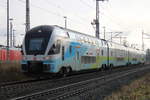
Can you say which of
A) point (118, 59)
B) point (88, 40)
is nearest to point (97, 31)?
point (118, 59)

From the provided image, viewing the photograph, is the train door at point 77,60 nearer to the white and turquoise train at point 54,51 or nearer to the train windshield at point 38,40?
the white and turquoise train at point 54,51

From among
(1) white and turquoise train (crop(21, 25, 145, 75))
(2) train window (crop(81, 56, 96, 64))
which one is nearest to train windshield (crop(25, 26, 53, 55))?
(1) white and turquoise train (crop(21, 25, 145, 75))

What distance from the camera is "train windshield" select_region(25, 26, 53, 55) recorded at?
15.1 m

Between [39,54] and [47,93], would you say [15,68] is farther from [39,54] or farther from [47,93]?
[47,93]

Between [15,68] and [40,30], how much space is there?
437 cm

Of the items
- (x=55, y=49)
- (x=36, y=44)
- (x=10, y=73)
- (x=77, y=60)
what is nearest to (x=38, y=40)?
(x=36, y=44)

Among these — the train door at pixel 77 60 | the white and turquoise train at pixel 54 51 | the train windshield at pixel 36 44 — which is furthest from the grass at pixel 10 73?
the train door at pixel 77 60

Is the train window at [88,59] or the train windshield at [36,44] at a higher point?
the train windshield at [36,44]

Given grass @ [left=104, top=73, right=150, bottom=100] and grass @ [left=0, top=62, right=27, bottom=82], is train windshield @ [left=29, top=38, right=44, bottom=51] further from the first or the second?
grass @ [left=104, top=73, right=150, bottom=100]

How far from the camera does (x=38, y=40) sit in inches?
608

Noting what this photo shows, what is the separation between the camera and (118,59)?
107 ft

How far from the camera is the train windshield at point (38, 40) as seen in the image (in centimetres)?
1514

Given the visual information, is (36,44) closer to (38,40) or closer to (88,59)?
(38,40)

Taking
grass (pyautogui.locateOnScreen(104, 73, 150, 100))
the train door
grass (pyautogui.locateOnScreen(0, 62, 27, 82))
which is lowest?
grass (pyautogui.locateOnScreen(104, 73, 150, 100))
